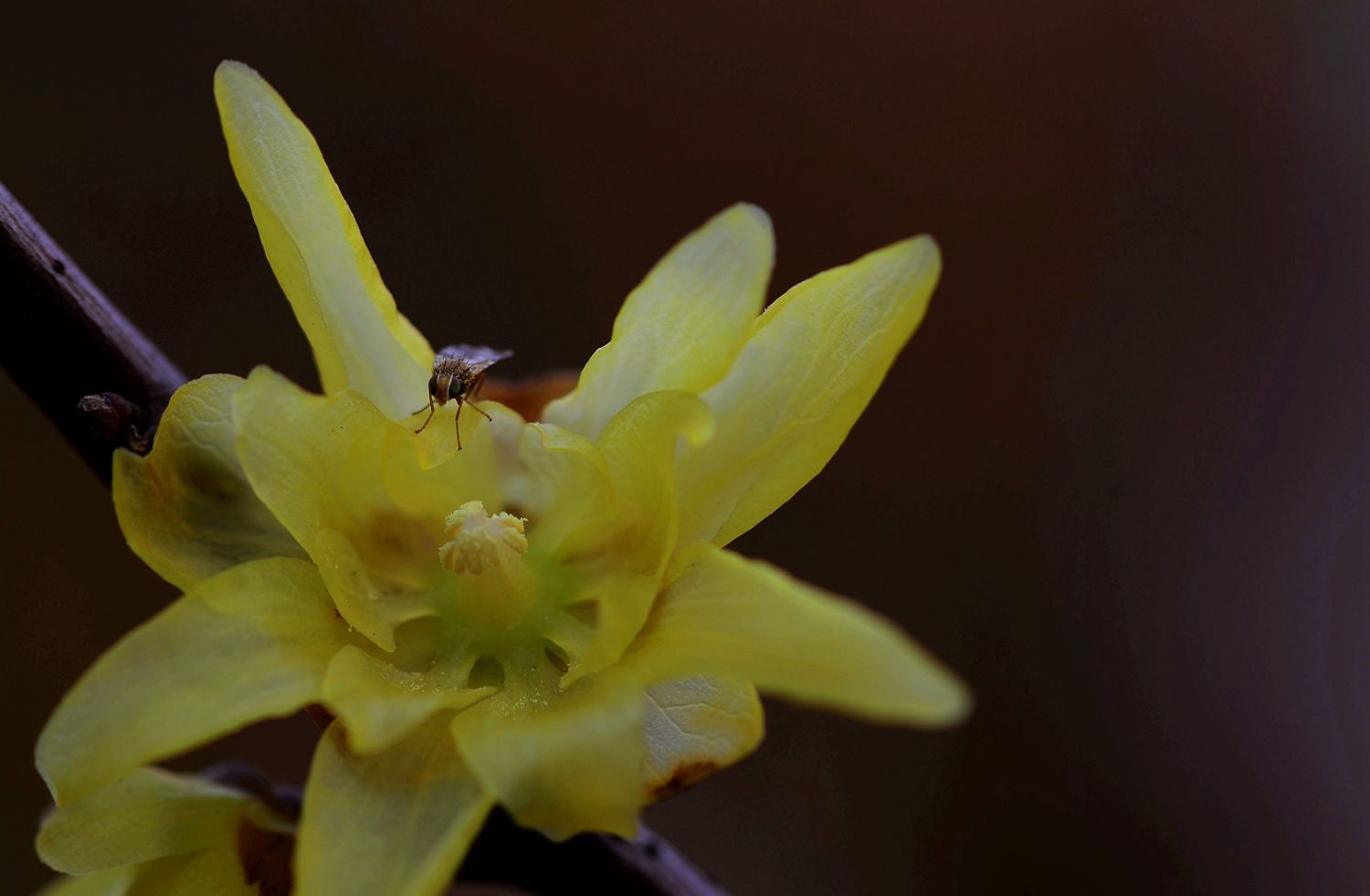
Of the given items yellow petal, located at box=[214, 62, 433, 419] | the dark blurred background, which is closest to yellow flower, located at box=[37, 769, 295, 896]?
yellow petal, located at box=[214, 62, 433, 419]

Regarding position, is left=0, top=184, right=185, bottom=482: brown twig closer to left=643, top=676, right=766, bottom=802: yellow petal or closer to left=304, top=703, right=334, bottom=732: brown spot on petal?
left=304, top=703, right=334, bottom=732: brown spot on petal

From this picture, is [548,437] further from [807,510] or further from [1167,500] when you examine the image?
[1167,500]

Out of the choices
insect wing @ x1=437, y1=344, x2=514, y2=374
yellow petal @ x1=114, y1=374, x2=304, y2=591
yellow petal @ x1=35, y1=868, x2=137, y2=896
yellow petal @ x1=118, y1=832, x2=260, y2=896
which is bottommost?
yellow petal @ x1=118, y1=832, x2=260, y2=896

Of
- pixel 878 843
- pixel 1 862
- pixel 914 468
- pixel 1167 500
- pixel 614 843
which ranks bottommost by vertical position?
pixel 878 843

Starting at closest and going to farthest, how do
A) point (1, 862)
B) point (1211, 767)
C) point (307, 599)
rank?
point (307, 599) < point (1, 862) < point (1211, 767)

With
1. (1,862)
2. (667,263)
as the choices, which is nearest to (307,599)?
(667,263)

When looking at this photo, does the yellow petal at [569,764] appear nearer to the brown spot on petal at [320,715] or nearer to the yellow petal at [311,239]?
the brown spot on petal at [320,715]

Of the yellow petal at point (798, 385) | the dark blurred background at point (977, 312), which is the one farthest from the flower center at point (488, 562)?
the dark blurred background at point (977, 312)
